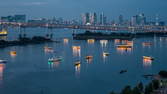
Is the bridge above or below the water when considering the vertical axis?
above

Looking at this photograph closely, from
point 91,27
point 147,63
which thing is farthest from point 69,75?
point 91,27

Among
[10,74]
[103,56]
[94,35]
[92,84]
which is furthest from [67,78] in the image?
[94,35]

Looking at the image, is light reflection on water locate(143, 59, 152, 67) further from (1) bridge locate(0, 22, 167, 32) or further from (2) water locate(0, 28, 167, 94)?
(1) bridge locate(0, 22, 167, 32)

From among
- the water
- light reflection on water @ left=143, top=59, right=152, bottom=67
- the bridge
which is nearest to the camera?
the water

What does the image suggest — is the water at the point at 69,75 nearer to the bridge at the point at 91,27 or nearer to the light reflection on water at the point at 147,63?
the light reflection on water at the point at 147,63

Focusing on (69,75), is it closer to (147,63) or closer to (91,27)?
(147,63)

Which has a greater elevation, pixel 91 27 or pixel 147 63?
pixel 91 27

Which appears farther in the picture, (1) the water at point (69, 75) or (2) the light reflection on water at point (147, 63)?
(2) the light reflection on water at point (147, 63)

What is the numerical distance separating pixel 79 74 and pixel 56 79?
659 mm

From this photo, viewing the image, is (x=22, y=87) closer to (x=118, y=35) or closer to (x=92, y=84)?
(x=92, y=84)

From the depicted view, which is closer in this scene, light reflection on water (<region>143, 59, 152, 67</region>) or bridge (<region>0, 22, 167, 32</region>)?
light reflection on water (<region>143, 59, 152, 67</region>)

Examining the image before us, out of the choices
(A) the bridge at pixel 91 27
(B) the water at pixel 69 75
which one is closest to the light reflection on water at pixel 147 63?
(B) the water at pixel 69 75

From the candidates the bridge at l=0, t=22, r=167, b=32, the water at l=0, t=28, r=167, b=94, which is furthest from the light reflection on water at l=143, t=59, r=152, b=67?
the bridge at l=0, t=22, r=167, b=32

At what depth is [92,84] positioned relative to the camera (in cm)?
581
